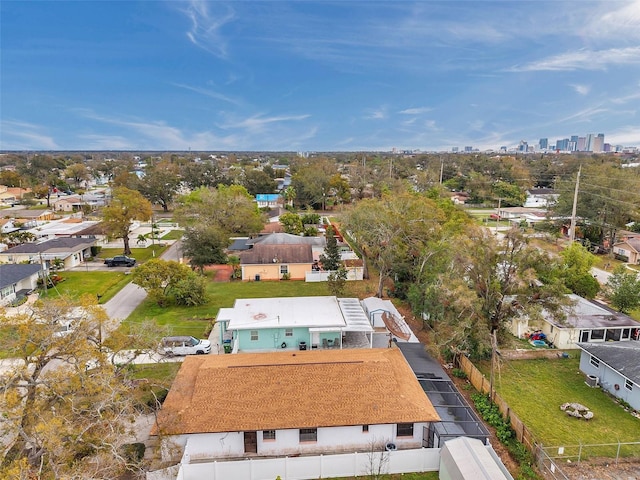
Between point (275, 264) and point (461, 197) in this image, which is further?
point (461, 197)

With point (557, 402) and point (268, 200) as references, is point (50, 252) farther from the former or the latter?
point (268, 200)

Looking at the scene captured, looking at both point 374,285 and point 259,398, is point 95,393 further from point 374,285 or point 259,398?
point 374,285

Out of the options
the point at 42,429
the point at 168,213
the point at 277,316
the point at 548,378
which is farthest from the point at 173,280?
the point at 168,213

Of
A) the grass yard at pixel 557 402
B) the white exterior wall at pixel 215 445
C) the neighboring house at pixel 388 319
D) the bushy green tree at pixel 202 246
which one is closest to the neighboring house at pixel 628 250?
the grass yard at pixel 557 402

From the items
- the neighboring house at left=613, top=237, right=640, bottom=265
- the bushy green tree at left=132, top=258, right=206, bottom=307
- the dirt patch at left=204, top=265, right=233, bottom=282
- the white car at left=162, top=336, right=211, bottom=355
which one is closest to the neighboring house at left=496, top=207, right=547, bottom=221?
the neighboring house at left=613, top=237, right=640, bottom=265

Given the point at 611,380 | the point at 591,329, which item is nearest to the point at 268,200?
the point at 591,329

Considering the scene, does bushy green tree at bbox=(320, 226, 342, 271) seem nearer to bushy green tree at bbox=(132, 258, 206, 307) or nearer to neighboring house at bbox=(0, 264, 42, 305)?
bushy green tree at bbox=(132, 258, 206, 307)

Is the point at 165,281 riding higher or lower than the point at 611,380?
higher
